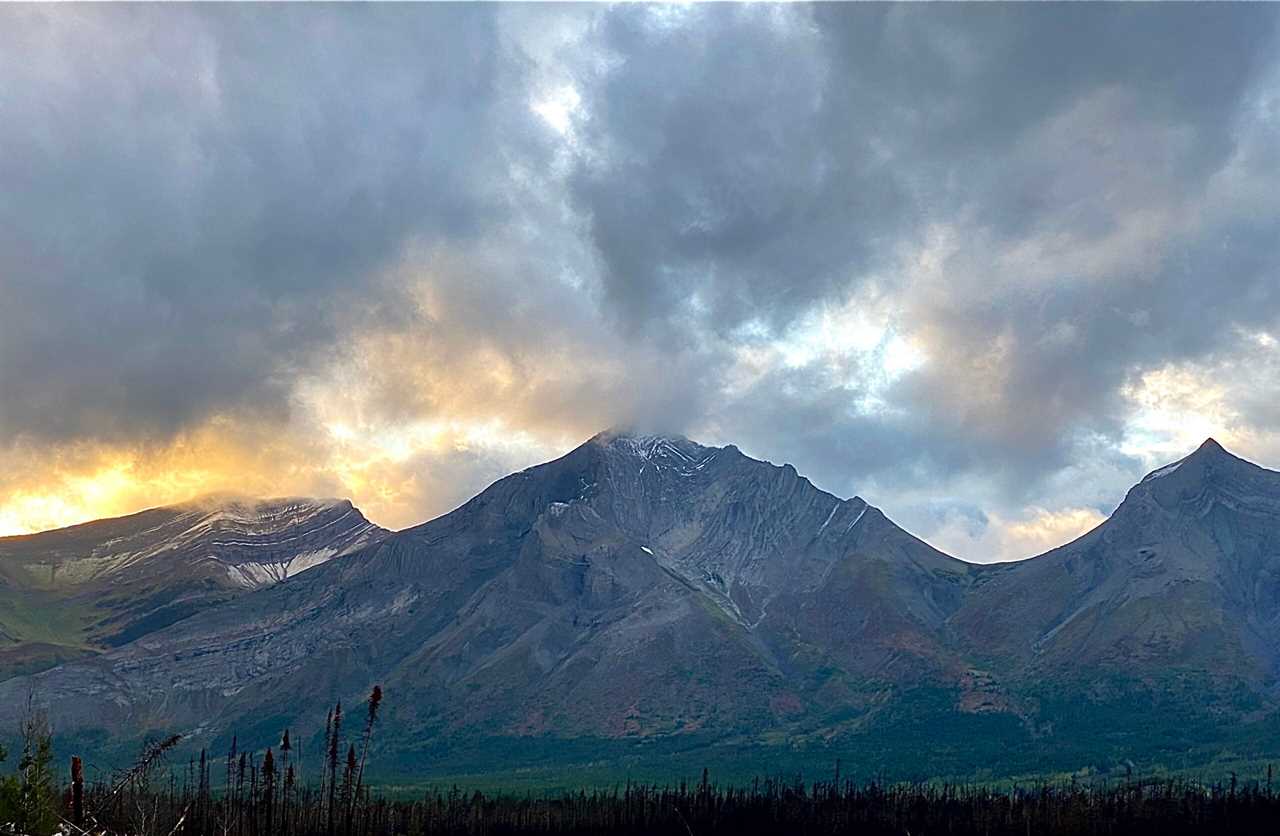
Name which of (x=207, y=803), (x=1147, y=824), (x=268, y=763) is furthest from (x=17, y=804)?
(x=1147, y=824)

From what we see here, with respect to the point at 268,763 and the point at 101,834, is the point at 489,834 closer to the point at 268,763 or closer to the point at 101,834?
the point at 268,763

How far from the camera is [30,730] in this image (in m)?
57.0

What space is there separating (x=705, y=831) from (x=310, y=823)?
5738cm

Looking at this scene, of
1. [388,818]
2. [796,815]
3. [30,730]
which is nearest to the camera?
[30,730]

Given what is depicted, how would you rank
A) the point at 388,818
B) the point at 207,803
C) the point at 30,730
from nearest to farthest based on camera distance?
the point at 30,730
the point at 207,803
the point at 388,818

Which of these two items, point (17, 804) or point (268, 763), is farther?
point (268, 763)

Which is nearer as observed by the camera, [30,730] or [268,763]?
[30,730]

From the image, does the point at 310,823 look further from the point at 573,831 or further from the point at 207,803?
the point at 573,831

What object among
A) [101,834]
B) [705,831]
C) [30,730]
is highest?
[30,730]

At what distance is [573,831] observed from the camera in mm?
182250

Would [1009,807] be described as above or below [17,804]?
below

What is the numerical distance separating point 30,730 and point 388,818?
11486cm

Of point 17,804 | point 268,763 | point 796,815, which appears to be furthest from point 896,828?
point 17,804

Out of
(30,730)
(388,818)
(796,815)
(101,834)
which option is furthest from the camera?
(796,815)
